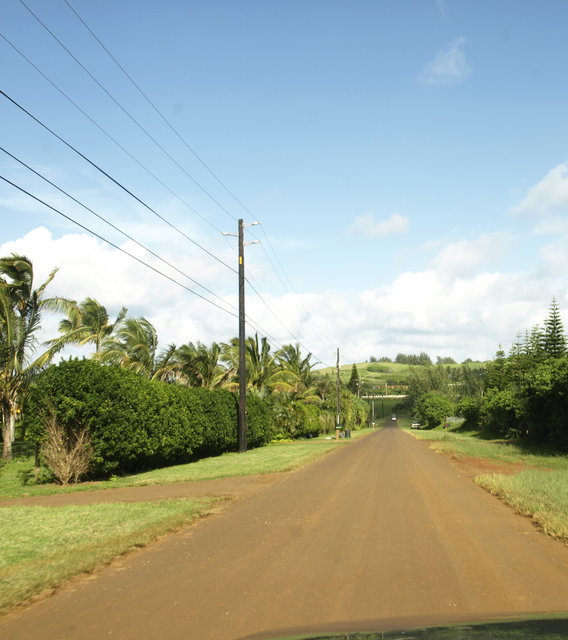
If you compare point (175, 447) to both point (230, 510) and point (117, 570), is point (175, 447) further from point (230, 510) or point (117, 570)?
point (117, 570)

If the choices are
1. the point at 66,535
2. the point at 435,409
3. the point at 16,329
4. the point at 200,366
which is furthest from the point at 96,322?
the point at 435,409

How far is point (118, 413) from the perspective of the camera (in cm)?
1788

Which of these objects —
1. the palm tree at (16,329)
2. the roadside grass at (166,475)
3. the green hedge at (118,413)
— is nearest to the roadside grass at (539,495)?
the roadside grass at (166,475)

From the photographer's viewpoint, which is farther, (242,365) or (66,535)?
(242,365)

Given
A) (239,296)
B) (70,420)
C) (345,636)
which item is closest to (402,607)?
(345,636)

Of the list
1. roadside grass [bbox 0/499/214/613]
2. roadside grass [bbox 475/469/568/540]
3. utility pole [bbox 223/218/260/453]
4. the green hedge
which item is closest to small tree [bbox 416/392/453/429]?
utility pole [bbox 223/218/260/453]

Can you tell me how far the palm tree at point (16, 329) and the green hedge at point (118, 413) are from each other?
8149mm

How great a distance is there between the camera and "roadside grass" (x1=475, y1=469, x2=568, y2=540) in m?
9.24

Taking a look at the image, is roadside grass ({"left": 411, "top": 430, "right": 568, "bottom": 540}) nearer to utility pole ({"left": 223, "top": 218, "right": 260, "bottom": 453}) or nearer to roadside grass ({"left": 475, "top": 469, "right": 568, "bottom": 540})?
roadside grass ({"left": 475, "top": 469, "right": 568, "bottom": 540})

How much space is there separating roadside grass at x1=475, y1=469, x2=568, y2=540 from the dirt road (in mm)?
353

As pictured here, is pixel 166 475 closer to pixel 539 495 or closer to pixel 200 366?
pixel 539 495

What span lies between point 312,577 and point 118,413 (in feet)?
41.4

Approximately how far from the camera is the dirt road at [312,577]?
16.7 ft

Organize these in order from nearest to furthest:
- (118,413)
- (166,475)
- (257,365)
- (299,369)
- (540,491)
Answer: (540,491) → (118,413) → (166,475) → (257,365) → (299,369)
